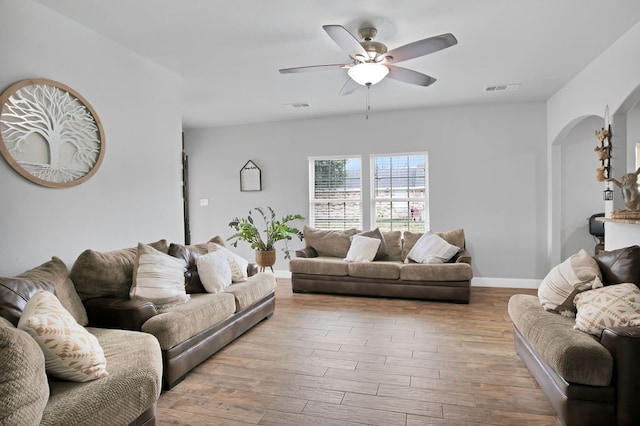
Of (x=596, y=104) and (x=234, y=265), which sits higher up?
(x=596, y=104)

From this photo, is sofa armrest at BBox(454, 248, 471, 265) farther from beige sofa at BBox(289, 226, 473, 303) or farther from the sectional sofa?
the sectional sofa

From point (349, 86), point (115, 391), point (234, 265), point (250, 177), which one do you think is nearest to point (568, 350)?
point (115, 391)

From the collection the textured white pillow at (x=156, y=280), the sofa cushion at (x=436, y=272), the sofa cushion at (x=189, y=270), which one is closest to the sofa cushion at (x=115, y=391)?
the textured white pillow at (x=156, y=280)

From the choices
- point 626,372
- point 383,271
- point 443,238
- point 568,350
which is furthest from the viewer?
point 443,238

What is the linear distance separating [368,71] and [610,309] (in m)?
2.31

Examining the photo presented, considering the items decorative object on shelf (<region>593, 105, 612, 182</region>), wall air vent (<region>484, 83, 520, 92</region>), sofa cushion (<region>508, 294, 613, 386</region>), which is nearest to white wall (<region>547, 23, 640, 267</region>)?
decorative object on shelf (<region>593, 105, 612, 182</region>)

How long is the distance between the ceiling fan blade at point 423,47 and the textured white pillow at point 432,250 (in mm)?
2725

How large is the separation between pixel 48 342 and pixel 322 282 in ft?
12.3

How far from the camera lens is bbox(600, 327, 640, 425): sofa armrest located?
189cm

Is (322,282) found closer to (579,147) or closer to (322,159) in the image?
(322,159)

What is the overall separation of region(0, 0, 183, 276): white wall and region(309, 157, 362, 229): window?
2.74 meters

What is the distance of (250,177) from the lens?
6.65 meters

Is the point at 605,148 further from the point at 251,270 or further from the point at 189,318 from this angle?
the point at 189,318

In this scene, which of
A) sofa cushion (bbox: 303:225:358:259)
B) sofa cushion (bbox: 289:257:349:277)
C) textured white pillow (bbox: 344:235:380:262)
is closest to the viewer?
sofa cushion (bbox: 289:257:349:277)
